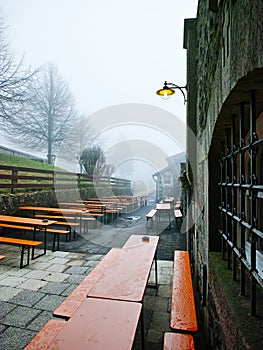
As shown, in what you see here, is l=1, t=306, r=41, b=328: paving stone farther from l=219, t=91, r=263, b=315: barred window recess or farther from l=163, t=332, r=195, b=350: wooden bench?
l=219, t=91, r=263, b=315: barred window recess

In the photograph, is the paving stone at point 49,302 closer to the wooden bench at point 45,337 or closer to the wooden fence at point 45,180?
the wooden bench at point 45,337

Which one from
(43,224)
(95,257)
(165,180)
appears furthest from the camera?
(165,180)

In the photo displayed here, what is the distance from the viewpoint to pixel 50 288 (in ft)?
10.9

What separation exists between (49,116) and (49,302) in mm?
17208

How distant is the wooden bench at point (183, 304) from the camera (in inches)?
75.6

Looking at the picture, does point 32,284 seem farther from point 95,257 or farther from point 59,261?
point 95,257

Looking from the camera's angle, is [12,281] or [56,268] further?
[56,268]

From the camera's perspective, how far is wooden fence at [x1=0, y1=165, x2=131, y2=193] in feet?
23.6

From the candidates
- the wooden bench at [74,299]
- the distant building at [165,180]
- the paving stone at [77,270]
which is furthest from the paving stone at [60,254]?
the distant building at [165,180]

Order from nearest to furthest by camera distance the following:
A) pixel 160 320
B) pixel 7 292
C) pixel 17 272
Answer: pixel 160 320 < pixel 7 292 < pixel 17 272

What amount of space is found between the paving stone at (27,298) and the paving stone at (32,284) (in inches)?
4.9

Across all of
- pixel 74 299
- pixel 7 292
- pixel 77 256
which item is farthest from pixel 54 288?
pixel 77 256

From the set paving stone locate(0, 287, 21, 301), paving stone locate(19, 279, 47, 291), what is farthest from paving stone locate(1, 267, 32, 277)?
paving stone locate(0, 287, 21, 301)

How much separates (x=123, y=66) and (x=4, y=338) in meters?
48.3
